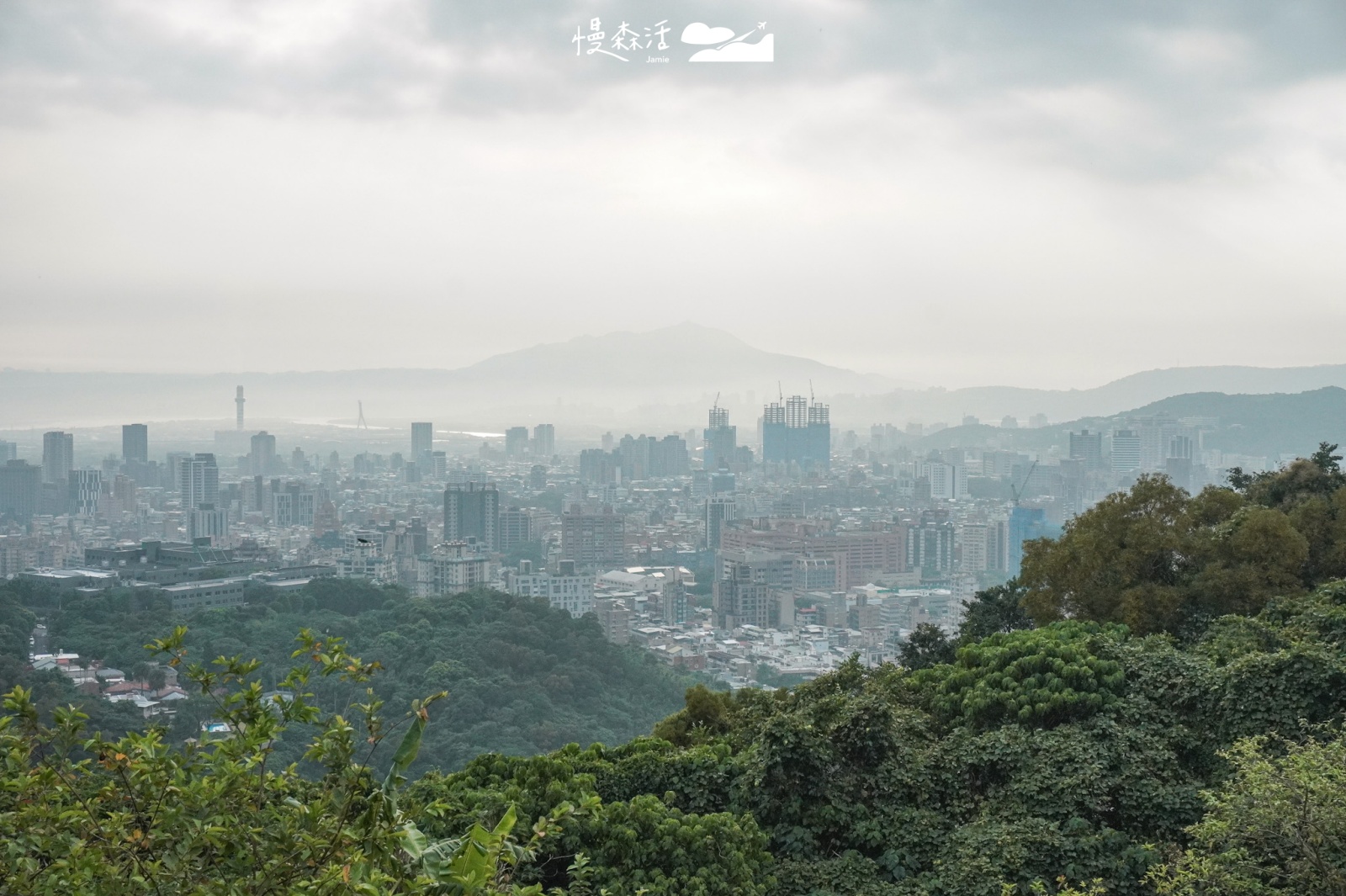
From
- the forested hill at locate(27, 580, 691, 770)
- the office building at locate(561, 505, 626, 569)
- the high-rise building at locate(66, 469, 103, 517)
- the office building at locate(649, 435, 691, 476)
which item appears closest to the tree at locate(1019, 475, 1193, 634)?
the forested hill at locate(27, 580, 691, 770)

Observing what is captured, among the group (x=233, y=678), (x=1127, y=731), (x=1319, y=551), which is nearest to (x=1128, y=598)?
(x=1319, y=551)

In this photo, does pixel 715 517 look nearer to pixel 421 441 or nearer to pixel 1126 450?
pixel 1126 450

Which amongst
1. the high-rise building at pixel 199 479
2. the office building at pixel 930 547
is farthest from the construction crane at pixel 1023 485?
the high-rise building at pixel 199 479

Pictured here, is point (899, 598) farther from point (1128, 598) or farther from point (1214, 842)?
point (1214, 842)

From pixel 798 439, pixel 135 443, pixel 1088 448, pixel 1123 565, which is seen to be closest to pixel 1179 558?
pixel 1123 565

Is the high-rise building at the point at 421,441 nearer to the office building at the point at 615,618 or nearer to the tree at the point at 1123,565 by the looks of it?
the office building at the point at 615,618

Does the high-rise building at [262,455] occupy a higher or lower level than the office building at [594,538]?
higher

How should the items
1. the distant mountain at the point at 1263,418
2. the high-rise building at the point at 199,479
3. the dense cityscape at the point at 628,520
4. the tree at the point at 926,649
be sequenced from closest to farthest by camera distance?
the tree at the point at 926,649 → the dense cityscape at the point at 628,520 → the distant mountain at the point at 1263,418 → the high-rise building at the point at 199,479

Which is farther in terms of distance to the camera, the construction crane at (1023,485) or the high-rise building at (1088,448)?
the construction crane at (1023,485)
